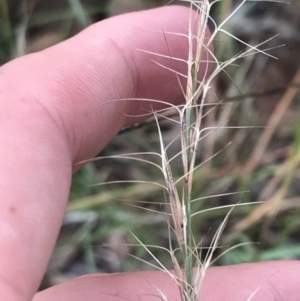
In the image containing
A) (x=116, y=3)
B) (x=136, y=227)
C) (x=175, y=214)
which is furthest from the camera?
(x=116, y=3)

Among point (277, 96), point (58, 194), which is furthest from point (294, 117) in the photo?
point (58, 194)

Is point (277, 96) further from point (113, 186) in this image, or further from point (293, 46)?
point (113, 186)

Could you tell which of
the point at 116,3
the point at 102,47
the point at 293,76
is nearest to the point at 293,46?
the point at 293,76

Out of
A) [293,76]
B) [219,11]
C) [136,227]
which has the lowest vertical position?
[136,227]

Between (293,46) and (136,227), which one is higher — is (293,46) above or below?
above

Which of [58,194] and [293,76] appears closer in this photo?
[58,194]

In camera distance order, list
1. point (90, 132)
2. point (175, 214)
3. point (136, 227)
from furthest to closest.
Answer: point (136, 227)
point (90, 132)
point (175, 214)
